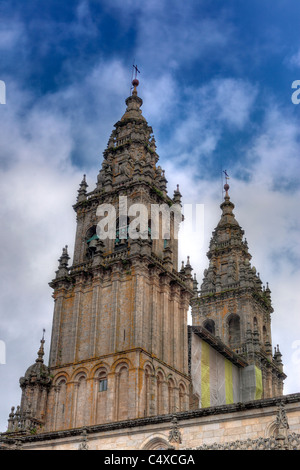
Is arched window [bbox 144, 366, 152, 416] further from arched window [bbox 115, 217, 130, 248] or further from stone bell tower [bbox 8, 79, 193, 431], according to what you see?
arched window [bbox 115, 217, 130, 248]

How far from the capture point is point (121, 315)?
44.8m

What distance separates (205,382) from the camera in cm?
5544

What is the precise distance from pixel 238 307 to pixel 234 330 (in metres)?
Result: 2.64

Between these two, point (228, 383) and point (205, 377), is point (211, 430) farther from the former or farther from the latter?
point (228, 383)

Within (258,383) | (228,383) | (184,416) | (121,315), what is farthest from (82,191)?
(184,416)

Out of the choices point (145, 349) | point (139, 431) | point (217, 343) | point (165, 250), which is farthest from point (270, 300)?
point (139, 431)

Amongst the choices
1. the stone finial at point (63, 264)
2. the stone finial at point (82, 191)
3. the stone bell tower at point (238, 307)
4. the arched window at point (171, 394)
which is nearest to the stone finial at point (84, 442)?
the arched window at point (171, 394)

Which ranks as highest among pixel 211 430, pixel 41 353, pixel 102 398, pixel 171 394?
pixel 41 353

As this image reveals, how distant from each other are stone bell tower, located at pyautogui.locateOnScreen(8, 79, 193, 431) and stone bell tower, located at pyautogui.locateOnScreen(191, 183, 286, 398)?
21408 mm

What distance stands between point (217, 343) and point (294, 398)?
1340 inches

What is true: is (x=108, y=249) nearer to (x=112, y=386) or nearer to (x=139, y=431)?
(x=112, y=386)

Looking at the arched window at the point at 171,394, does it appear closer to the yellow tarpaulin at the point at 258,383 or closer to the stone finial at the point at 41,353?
the stone finial at the point at 41,353

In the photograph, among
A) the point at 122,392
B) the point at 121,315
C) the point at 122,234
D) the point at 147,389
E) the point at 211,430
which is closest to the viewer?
the point at 211,430
